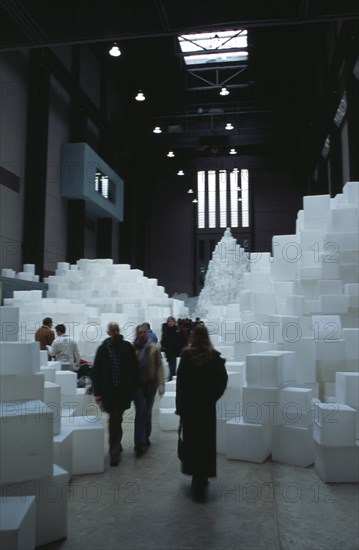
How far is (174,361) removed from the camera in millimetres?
9320

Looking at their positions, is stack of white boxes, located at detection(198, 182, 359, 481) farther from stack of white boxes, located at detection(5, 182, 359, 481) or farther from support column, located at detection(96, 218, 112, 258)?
support column, located at detection(96, 218, 112, 258)

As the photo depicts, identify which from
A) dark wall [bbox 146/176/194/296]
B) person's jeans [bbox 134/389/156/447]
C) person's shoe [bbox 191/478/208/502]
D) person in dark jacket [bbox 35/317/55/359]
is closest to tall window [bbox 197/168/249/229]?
dark wall [bbox 146/176/194/296]

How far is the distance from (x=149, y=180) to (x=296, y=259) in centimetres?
2653

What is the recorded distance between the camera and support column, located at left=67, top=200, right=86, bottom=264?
67.3ft

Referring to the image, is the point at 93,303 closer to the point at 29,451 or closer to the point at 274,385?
the point at 274,385

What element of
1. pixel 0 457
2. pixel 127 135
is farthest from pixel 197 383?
pixel 127 135

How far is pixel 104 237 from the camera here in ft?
82.1

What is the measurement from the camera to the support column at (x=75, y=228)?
20500mm

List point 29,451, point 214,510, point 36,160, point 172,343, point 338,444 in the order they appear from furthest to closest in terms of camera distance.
Answer: point 36,160 → point 172,343 → point 338,444 → point 214,510 → point 29,451

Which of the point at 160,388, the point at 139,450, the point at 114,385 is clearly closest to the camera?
the point at 114,385

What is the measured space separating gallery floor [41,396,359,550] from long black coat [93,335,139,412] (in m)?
0.63

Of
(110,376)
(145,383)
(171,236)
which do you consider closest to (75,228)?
(171,236)

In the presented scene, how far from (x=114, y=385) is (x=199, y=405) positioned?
1070mm

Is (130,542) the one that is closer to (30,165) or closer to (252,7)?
(252,7)
